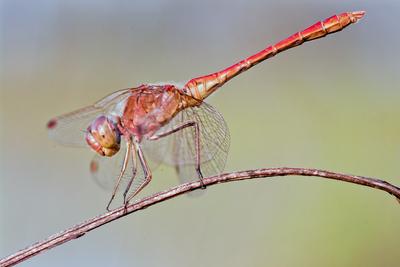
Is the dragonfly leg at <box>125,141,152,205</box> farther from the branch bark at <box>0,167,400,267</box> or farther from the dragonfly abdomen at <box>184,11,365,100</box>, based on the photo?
the branch bark at <box>0,167,400,267</box>

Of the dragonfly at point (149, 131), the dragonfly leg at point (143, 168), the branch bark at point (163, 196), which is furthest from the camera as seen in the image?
the dragonfly at point (149, 131)

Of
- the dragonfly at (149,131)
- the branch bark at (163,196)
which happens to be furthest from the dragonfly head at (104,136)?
the branch bark at (163,196)

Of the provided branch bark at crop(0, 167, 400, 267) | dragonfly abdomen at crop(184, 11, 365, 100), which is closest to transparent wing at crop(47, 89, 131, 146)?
dragonfly abdomen at crop(184, 11, 365, 100)

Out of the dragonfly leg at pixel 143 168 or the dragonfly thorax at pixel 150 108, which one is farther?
the dragonfly thorax at pixel 150 108

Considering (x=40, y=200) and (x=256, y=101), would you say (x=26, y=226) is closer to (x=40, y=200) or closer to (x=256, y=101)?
(x=40, y=200)

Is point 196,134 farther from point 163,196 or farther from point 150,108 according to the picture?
point 163,196

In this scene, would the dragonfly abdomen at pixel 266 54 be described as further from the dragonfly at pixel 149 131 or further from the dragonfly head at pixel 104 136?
the dragonfly head at pixel 104 136

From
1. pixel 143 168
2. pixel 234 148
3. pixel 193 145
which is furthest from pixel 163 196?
pixel 234 148

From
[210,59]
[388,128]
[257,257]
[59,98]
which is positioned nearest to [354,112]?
[388,128]

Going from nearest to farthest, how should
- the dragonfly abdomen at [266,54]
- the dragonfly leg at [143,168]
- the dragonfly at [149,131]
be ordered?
the dragonfly leg at [143,168]
the dragonfly at [149,131]
the dragonfly abdomen at [266,54]
